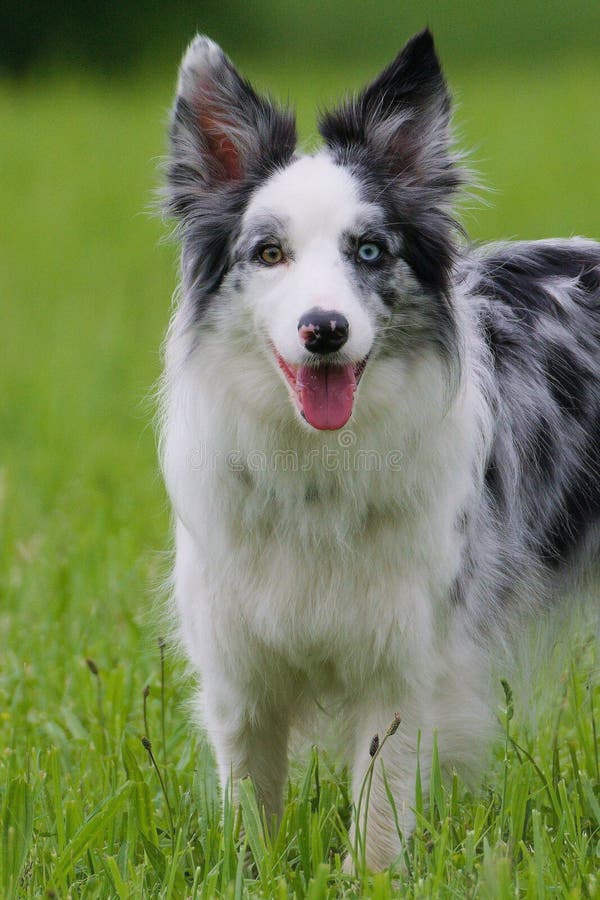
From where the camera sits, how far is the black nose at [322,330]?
2979 millimetres

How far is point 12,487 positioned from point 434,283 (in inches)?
150

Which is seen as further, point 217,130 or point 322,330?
point 217,130

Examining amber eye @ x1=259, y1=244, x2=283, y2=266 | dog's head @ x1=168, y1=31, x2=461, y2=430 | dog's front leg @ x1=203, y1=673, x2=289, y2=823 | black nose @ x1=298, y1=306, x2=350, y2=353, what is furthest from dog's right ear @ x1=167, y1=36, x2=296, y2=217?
dog's front leg @ x1=203, y1=673, x2=289, y2=823

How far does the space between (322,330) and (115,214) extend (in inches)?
409

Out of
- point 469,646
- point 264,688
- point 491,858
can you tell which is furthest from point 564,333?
point 491,858

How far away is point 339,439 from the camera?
3305 mm

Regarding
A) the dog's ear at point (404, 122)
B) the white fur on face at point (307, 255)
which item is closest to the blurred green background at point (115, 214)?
the dog's ear at point (404, 122)

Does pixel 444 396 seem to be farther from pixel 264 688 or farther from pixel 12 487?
pixel 12 487

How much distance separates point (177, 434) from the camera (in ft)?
11.4

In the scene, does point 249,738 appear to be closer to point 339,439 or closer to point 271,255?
point 339,439

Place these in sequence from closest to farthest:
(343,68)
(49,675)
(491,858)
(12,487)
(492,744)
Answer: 1. (491,858)
2. (492,744)
3. (49,675)
4. (12,487)
5. (343,68)

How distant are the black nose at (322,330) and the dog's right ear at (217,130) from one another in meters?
0.58

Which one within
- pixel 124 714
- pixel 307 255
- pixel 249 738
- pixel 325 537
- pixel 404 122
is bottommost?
pixel 249 738

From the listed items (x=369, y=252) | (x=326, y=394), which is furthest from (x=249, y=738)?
(x=369, y=252)
